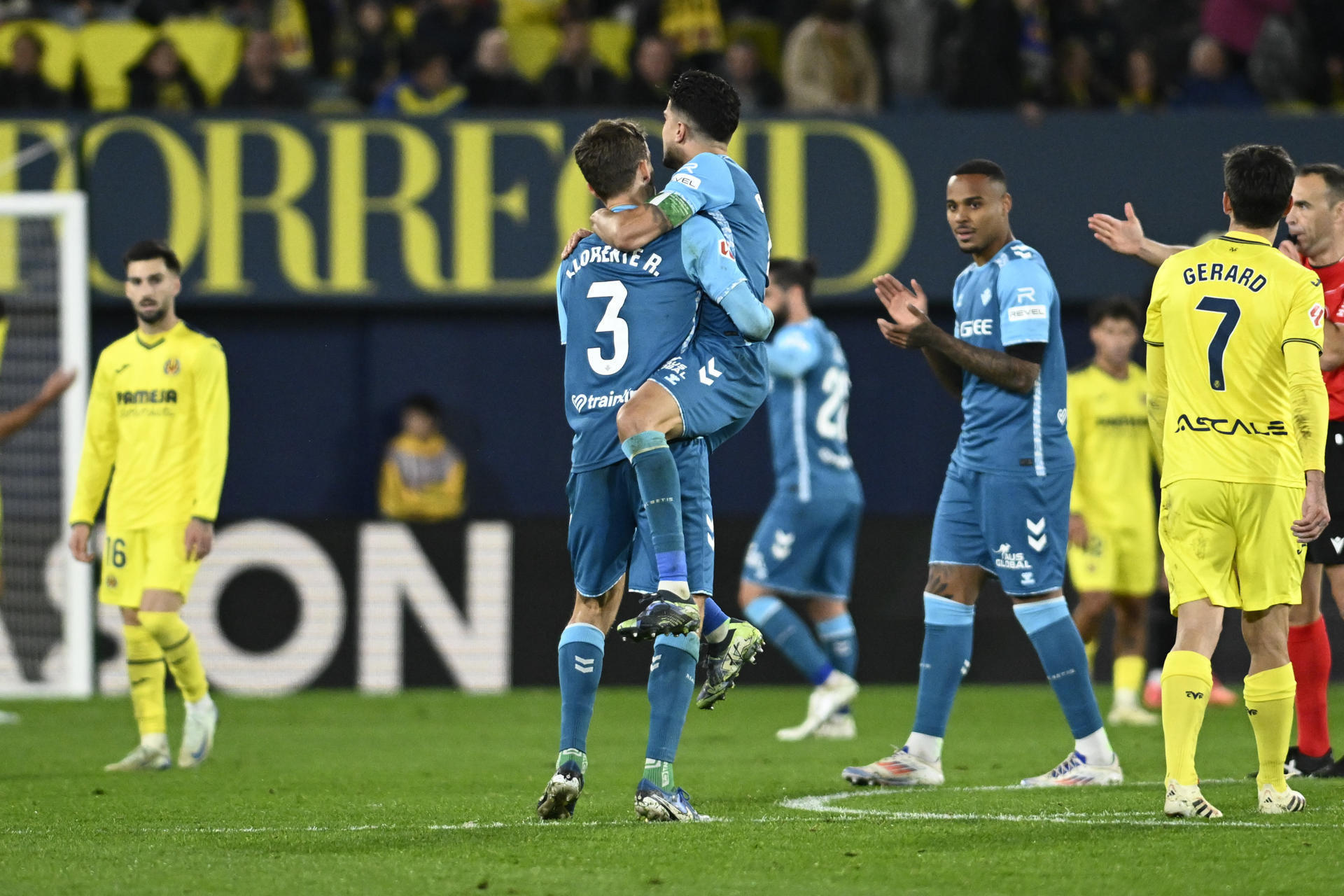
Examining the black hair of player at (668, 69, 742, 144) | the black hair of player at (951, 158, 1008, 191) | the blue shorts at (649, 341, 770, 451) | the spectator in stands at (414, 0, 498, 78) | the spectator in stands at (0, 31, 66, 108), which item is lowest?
the blue shorts at (649, 341, 770, 451)

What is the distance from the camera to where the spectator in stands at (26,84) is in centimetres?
1455

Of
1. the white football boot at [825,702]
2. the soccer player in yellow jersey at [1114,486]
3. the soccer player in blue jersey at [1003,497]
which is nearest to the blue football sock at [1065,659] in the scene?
the soccer player in blue jersey at [1003,497]

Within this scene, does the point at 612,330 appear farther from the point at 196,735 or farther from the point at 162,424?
the point at 196,735

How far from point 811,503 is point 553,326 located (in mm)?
5180

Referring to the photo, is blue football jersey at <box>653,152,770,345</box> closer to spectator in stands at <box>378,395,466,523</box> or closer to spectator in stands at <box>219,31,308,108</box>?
spectator in stands at <box>378,395,466,523</box>

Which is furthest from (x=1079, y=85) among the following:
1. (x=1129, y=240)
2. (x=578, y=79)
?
(x=1129, y=240)

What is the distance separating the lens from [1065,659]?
729 centimetres

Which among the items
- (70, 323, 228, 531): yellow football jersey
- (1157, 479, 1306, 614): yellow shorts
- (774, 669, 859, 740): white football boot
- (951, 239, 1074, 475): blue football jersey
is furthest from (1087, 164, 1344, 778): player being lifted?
(70, 323, 228, 531): yellow football jersey

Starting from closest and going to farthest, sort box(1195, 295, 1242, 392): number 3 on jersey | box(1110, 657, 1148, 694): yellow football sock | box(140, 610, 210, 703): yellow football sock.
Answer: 1. box(1195, 295, 1242, 392): number 3 on jersey
2. box(140, 610, 210, 703): yellow football sock
3. box(1110, 657, 1148, 694): yellow football sock

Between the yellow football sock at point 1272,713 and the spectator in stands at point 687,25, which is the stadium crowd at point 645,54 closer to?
the spectator in stands at point 687,25

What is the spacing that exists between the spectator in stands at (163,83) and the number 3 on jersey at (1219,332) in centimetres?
1057

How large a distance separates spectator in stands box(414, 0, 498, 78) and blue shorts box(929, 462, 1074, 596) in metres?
9.15

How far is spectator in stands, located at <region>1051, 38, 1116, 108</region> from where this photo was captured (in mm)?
15484

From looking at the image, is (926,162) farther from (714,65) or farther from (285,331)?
(285,331)
